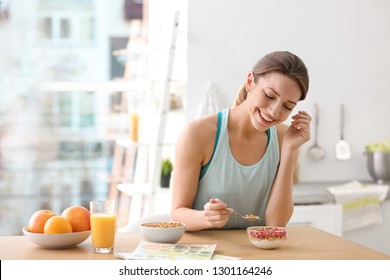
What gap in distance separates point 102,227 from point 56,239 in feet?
0.40

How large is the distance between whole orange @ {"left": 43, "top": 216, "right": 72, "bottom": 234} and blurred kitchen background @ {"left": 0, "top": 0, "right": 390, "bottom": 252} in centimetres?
210

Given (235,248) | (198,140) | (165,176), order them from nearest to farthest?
(235,248) < (198,140) < (165,176)

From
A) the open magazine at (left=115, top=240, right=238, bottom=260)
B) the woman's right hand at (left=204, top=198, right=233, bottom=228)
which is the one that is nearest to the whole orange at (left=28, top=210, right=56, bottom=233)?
the open magazine at (left=115, top=240, right=238, bottom=260)

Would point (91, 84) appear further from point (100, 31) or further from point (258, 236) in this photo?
point (258, 236)

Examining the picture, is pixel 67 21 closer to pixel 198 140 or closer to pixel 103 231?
pixel 198 140

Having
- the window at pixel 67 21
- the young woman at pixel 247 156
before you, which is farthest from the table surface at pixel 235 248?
the window at pixel 67 21

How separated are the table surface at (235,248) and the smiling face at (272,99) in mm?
346

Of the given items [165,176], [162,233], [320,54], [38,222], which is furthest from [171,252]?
[320,54]

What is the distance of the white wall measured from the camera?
3.70 meters

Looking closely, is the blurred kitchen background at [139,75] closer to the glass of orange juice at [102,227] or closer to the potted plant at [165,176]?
the potted plant at [165,176]

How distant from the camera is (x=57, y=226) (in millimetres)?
1630

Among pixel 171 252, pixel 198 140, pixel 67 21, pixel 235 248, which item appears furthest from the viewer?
pixel 67 21

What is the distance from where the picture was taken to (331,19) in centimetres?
387

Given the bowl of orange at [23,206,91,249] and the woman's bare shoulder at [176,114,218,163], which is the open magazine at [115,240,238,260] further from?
the woman's bare shoulder at [176,114,218,163]
